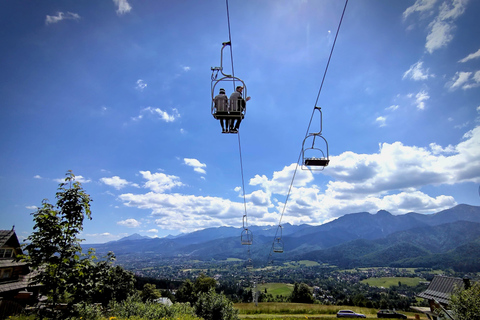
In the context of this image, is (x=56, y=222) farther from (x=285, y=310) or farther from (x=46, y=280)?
(x=285, y=310)

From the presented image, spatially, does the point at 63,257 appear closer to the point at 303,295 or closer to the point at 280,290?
the point at 303,295

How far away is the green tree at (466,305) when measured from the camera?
21266 millimetres

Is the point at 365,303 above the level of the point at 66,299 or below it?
below

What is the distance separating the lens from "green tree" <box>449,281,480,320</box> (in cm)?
2127

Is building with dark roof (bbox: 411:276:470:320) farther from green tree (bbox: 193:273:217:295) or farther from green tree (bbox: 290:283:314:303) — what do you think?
green tree (bbox: 290:283:314:303)

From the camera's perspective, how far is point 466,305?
22.1 m

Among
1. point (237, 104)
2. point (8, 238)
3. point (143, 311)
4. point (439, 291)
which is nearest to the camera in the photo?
point (237, 104)

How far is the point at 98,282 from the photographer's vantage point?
7.35m

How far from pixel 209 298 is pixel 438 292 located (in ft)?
149

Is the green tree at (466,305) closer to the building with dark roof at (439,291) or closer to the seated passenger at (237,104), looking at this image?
the building with dark roof at (439,291)

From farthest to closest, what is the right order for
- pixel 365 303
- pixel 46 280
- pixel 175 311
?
pixel 365 303, pixel 175 311, pixel 46 280

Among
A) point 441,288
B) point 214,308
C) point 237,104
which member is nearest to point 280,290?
point 441,288

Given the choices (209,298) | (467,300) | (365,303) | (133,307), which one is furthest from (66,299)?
(365,303)

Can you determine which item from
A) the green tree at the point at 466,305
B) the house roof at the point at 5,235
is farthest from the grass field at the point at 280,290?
the house roof at the point at 5,235
